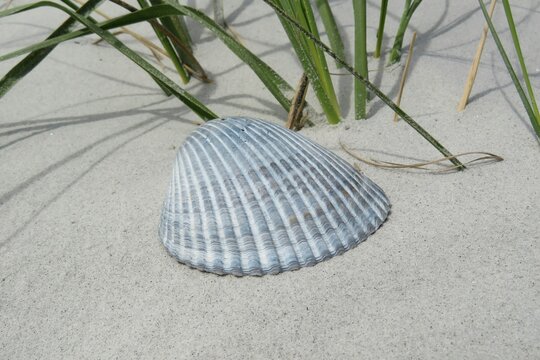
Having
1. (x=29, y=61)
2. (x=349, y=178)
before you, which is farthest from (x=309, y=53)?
(x=29, y=61)

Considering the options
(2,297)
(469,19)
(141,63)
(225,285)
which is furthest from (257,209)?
(469,19)

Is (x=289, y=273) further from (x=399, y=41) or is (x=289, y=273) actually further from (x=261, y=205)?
(x=399, y=41)

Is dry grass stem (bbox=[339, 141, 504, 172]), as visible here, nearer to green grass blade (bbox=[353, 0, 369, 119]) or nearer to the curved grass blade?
green grass blade (bbox=[353, 0, 369, 119])

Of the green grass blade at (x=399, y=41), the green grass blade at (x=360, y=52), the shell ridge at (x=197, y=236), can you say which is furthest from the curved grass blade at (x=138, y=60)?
the green grass blade at (x=399, y=41)

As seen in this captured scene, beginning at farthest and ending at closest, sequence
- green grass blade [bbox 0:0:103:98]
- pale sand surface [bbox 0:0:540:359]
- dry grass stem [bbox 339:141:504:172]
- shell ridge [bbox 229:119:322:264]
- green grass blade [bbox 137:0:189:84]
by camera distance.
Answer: green grass blade [bbox 137:0:189:84], green grass blade [bbox 0:0:103:98], dry grass stem [bbox 339:141:504:172], shell ridge [bbox 229:119:322:264], pale sand surface [bbox 0:0:540:359]

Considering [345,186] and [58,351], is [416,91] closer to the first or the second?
[345,186]

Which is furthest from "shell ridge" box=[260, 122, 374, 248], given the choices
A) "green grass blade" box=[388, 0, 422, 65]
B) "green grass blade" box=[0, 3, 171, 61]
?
"green grass blade" box=[388, 0, 422, 65]
